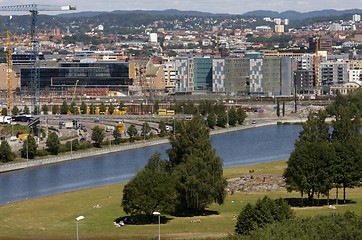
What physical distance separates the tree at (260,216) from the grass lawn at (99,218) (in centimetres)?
109

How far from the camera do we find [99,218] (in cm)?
2208

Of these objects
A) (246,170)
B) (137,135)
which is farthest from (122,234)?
(137,135)

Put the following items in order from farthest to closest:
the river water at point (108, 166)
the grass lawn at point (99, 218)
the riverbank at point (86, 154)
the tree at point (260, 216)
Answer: the riverbank at point (86, 154) < the river water at point (108, 166) < the grass lawn at point (99, 218) < the tree at point (260, 216)

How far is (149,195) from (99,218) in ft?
4.02

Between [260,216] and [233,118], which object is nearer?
[260,216]

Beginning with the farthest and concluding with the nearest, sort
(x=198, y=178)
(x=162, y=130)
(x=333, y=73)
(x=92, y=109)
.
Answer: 1. (x=333, y=73)
2. (x=92, y=109)
3. (x=162, y=130)
4. (x=198, y=178)

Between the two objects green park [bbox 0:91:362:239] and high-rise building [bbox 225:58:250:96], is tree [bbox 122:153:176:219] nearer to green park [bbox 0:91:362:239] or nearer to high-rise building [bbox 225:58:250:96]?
green park [bbox 0:91:362:239]

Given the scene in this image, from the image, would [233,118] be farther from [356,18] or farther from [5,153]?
[356,18]

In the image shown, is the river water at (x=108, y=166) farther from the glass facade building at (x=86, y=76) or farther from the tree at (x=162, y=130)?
the glass facade building at (x=86, y=76)

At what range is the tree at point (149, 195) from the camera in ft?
69.9

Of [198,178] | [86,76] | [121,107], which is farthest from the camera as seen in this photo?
[86,76]

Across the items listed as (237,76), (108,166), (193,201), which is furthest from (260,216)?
(237,76)

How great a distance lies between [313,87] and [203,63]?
23.8 ft

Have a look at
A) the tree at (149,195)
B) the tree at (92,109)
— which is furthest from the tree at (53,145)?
the tree at (92,109)
